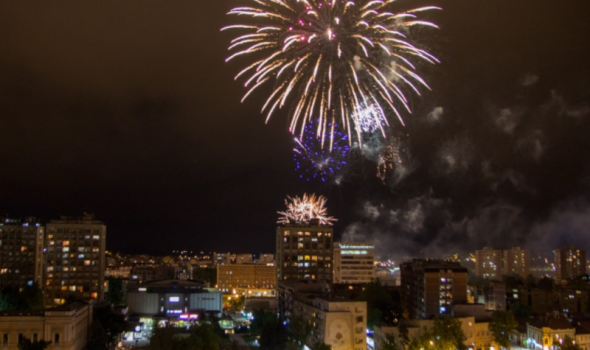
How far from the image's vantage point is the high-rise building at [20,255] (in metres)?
49.5

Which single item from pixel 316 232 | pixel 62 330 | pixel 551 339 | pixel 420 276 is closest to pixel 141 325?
pixel 62 330

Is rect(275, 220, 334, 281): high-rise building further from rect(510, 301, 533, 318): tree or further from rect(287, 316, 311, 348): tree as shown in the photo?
rect(287, 316, 311, 348): tree

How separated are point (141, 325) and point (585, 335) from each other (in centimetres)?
2895

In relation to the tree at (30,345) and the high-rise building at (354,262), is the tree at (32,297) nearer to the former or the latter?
the tree at (30,345)

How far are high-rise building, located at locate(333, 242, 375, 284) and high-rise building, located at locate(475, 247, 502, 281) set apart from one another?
1921 cm

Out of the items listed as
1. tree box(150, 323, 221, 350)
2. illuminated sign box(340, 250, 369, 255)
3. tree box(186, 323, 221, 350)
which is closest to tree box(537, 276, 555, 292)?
illuminated sign box(340, 250, 369, 255)

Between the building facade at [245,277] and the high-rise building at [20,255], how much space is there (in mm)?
32937

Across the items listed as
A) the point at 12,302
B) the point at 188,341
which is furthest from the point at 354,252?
the point at 188,341

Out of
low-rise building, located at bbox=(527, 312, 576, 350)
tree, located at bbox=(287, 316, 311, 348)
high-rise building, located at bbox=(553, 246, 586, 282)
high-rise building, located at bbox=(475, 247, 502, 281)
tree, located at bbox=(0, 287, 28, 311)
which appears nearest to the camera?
tree, located at bbox=(287, 316, 311, 348)

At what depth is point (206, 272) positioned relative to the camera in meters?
84.8

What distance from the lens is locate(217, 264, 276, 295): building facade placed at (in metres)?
80.2

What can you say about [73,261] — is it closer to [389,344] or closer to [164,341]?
[164,341]

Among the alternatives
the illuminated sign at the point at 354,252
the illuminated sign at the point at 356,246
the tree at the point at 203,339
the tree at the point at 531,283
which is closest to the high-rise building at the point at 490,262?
the tree at the point at 531,283

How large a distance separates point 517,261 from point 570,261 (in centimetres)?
871
